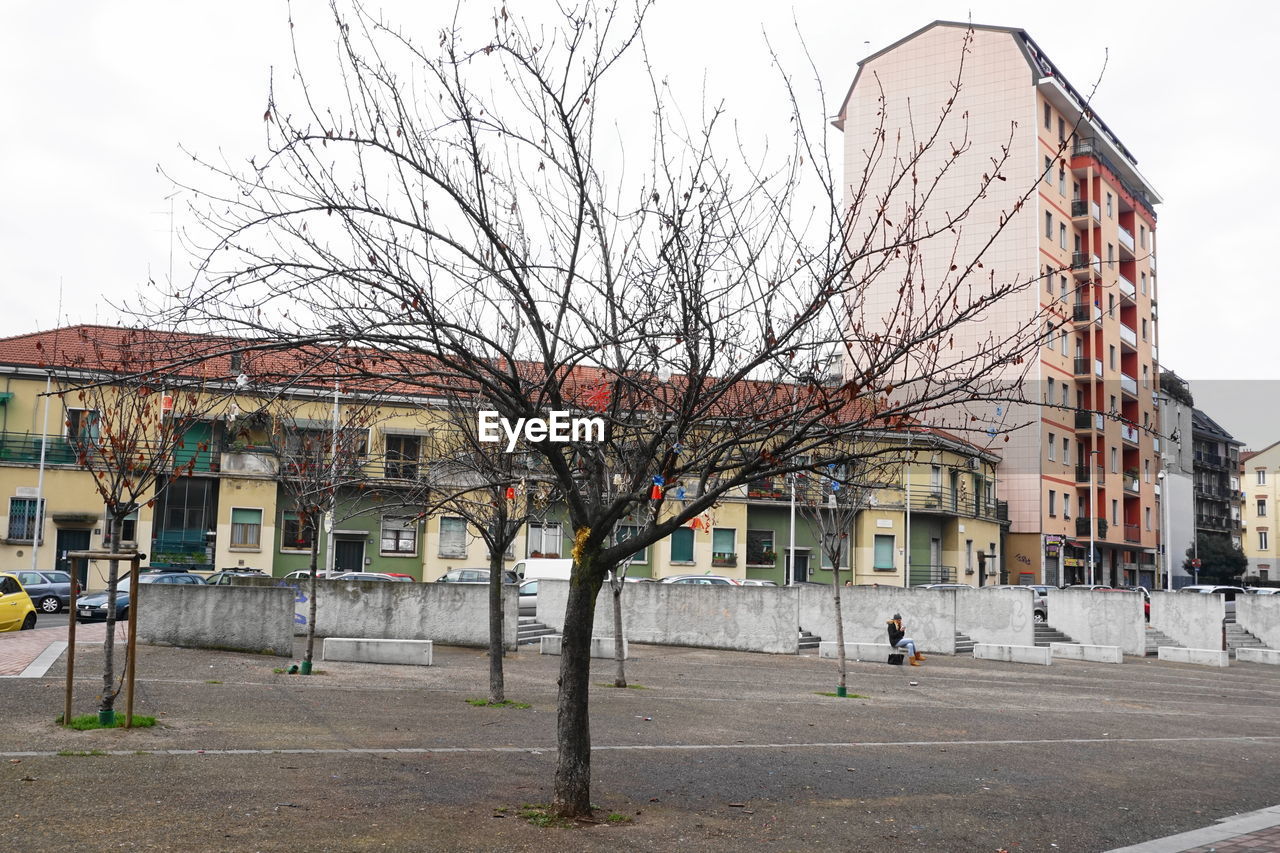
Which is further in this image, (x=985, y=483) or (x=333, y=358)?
(x=985, y=483)

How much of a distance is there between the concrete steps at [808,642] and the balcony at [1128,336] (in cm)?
→ 4669

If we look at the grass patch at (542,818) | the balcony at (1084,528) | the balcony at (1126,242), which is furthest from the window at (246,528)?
the balcony at (1126,242)

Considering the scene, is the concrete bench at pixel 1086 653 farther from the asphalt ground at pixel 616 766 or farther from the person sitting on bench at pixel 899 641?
the asphalt ground at pixel 616 766

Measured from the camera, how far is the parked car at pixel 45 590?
3259cm

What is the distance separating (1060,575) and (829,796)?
5447 centimetres

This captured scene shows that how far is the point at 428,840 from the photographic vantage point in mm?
7656

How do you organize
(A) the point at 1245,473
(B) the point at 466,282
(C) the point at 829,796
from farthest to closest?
(A) the point at 1245,473 < (C) the point at 829,796 < (B) the point at 466,282

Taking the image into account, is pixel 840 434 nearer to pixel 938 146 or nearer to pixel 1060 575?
pixel 938 146

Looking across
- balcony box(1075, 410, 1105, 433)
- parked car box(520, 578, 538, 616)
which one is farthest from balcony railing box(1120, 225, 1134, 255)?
parked car box(520, 578, 538, 616)

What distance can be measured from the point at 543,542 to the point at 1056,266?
957 inches

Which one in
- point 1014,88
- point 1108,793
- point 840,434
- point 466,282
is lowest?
point 1108,793

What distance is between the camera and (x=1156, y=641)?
32719 mm

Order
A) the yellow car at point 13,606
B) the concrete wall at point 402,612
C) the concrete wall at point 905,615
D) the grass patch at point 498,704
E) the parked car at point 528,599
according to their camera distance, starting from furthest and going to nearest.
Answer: the parked car at point 528,599 < the concrete wall at point 905,615 < the concrete wall at point 402,612 < the yellow car at point 13,606 < the grass patch at point 498,704

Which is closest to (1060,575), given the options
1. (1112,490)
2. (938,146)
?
(1112,490)
